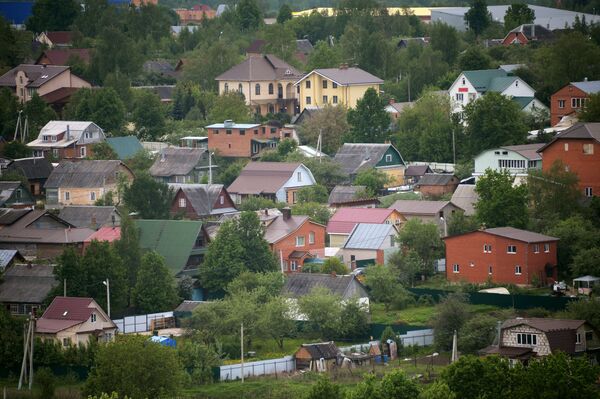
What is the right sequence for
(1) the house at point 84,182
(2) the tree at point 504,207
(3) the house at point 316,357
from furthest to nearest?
(1) the house at point 84,182
(2) the tree at point 504,207
(3) the house at point 316,357

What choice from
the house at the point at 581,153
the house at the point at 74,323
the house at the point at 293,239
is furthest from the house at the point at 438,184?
the house at the point at 74,323

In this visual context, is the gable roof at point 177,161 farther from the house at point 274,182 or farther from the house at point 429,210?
the house at point 429,210

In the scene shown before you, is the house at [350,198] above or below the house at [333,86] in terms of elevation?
below

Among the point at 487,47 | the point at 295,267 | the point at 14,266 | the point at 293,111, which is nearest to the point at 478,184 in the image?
the point at 295,267

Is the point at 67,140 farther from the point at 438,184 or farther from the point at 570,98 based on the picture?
the point at 570,98

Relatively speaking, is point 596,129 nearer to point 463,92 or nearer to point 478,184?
point 478,184

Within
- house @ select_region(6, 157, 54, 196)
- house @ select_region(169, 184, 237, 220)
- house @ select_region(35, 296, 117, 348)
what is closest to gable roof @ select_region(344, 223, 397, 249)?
house @ select_region(169, 184, 237, 220)
